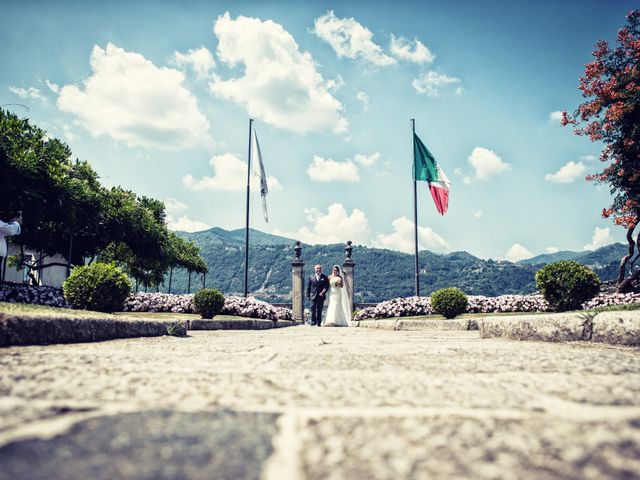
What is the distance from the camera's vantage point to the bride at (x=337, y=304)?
15.2 metres

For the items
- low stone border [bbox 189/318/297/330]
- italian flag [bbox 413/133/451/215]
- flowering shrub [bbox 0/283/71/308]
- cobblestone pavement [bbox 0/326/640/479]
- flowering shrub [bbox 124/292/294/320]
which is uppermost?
italian flag [bbox 413/133/451/215]

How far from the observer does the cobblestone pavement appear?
747 millimetres

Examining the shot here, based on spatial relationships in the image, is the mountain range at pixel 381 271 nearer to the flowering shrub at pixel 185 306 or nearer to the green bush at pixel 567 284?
the green bush at pixel 567 284

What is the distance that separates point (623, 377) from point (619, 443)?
855 mm

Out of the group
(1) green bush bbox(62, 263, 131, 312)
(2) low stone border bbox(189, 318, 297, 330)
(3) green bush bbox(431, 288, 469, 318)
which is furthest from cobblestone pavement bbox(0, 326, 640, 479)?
(3) green bush bbox(431, 288, 469, 318)

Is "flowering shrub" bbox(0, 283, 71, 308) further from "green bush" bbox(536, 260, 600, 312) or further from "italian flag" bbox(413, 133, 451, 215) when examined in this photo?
"italian flag" bbox(413, 133, 451, 215)

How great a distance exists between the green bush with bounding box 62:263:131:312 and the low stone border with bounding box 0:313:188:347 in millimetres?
5084

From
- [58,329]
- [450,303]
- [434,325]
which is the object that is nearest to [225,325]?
[434,325]

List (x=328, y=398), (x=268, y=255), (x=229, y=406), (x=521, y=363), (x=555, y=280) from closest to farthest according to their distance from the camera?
(x=229, y=406) → (x=328, y=398) → (x=521, y=363) → (x=555, y=280) → (x=268, y=255)

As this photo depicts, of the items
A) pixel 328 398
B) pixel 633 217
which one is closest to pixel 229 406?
pixel 328 398

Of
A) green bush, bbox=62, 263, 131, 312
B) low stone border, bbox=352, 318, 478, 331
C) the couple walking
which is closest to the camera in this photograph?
green bush, bbox=62, 263, 131, 312

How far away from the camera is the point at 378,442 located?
2.82 ft

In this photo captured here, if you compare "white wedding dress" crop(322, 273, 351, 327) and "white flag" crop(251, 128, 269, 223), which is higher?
"white flag" crop(251, 128, 269, 223)

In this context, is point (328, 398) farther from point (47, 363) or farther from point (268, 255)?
point (268, 255)
